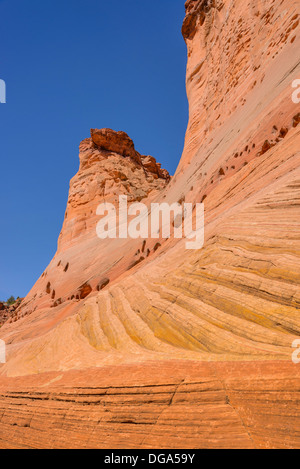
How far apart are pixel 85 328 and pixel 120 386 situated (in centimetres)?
340

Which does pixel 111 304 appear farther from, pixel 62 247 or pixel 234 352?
pixel 62 247

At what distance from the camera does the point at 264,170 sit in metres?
7.59

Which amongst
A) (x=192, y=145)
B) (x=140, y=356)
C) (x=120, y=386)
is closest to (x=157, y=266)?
(x=140, y=356)

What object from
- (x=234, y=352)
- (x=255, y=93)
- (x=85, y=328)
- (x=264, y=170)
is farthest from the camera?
(x=255, y=93)

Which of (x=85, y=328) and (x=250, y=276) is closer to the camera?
(x=250, y=276)

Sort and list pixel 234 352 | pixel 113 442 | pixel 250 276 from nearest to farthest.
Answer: pixel 113 442 < pixel 234 352 < pixel 250 276

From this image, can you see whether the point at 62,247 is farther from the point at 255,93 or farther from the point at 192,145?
the point at 255,93

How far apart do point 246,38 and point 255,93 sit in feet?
15.7

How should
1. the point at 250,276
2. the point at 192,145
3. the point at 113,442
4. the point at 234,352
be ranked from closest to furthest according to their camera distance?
the point at 113,442 → the point at 234,352 → the point at 250,276 → the point at 192,145

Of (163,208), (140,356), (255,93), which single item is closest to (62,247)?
(163,208)
